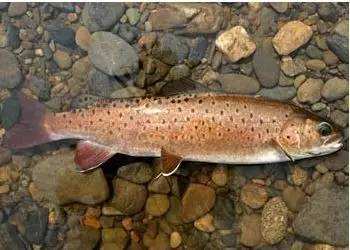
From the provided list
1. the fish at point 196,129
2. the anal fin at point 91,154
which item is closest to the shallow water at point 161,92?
the anal fin at point 91,154

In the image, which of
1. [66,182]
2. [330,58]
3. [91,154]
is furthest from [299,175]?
[66,182]

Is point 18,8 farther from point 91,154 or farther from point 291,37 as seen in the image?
point 291,37

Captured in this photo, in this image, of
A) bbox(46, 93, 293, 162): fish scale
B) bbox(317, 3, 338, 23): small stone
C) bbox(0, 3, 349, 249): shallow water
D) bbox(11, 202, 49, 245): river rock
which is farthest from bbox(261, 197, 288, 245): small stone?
bbox(11, 202, 49, 245): river rock

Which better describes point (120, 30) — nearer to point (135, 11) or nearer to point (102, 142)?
point (135, 11)

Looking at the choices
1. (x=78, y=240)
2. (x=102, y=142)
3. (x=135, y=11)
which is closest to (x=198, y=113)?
(x=102, y=142)

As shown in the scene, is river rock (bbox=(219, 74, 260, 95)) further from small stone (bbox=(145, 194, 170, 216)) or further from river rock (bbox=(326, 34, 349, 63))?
small stone (bbox=(145, 194, 170, 216))

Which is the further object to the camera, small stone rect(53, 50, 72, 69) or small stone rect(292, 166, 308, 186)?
small stone rect(53, 50, 72, 69)

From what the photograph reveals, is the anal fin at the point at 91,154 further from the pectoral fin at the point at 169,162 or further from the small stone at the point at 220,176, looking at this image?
the small stone at the point at 220,176
